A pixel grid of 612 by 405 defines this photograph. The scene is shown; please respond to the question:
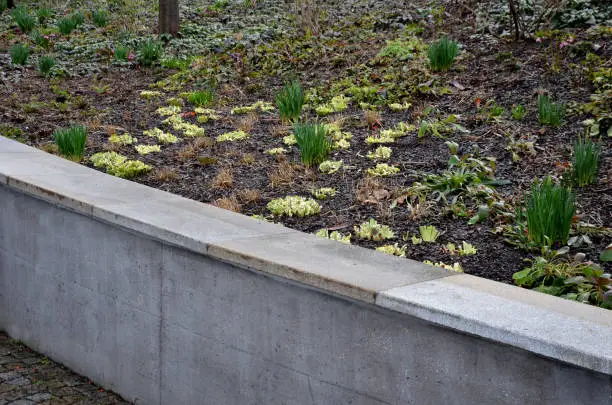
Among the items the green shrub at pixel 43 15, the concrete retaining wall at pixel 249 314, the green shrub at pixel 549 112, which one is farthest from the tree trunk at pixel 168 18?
the green shrub at pixel 549 112

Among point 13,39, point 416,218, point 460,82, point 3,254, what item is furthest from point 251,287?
point 13,39

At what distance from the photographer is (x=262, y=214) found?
13.0 ft

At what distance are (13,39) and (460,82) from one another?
728 cm

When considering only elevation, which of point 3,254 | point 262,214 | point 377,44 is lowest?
point 3,254

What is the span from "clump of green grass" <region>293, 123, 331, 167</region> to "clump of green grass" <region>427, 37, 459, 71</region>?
210 cm

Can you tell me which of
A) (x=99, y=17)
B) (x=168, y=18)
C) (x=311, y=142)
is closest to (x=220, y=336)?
(x=311, y=142)

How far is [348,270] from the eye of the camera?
8.03 feet

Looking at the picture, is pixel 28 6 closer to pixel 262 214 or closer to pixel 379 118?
pixel 379 118

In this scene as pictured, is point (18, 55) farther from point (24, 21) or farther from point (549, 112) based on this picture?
point (549, 112)

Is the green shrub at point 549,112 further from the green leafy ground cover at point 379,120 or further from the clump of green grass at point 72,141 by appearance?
the clump of green grass at point 72,141

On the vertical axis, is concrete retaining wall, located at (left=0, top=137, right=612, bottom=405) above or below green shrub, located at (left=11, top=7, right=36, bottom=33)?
below

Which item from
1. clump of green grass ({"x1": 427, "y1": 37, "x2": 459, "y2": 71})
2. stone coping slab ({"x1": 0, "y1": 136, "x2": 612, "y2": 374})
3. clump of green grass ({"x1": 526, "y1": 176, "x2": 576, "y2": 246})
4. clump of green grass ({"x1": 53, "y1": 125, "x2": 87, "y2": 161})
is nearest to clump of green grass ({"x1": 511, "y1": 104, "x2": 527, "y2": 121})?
clump of green grass ({"x1": 427, "y1": 37, "x2": 459, "y2": 71})

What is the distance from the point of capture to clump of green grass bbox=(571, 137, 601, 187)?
367 cm

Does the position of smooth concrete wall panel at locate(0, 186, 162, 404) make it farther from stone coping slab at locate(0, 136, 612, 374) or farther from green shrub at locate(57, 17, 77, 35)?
green shrub at locate(57, 17, 77, 35)
